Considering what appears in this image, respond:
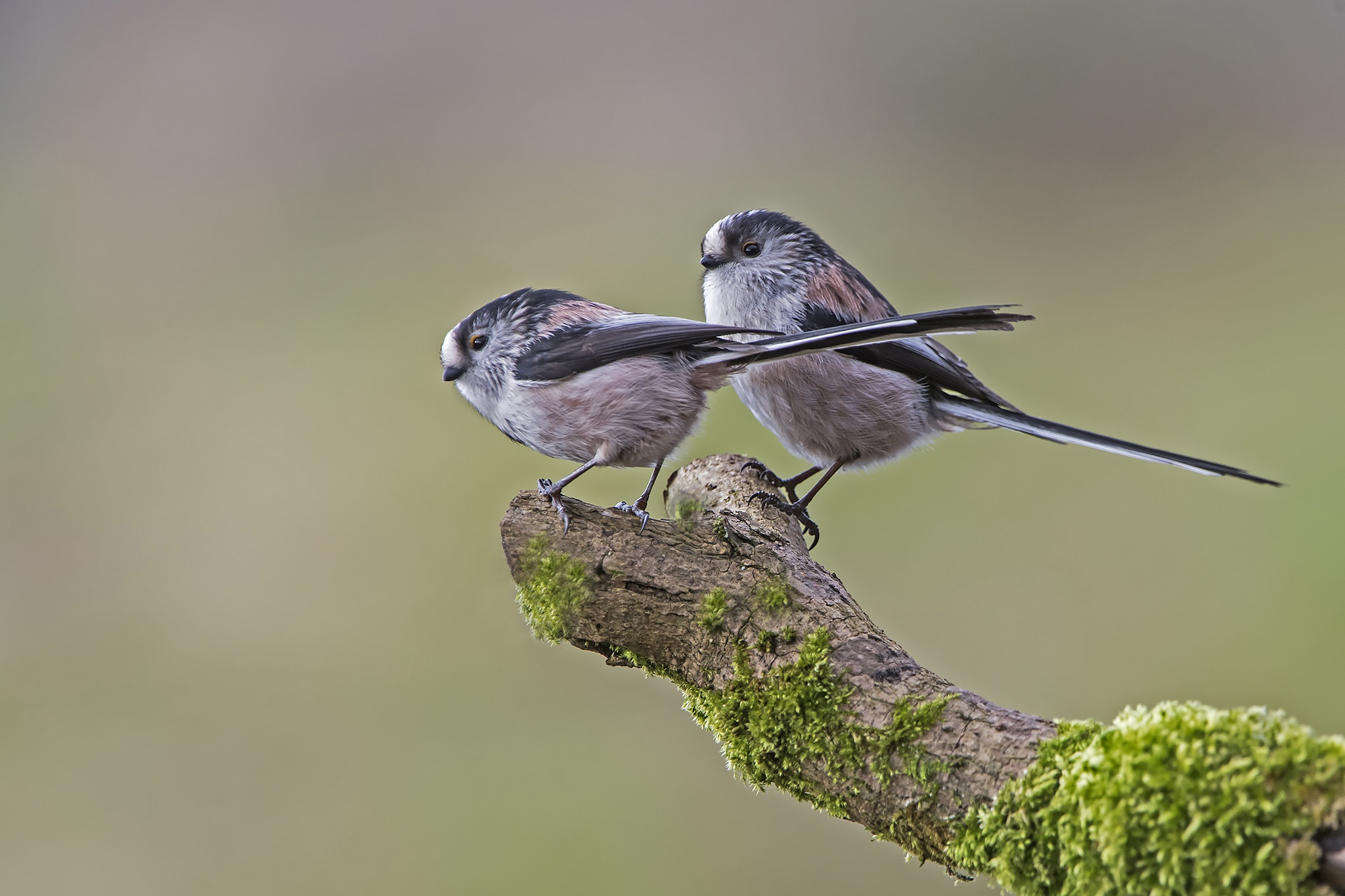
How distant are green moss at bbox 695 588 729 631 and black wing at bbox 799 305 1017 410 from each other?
0.98m

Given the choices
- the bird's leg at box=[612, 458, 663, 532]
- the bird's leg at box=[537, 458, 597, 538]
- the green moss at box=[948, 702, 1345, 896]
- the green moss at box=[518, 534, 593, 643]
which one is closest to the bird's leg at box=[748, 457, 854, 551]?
the bird's leg at box=[612, 458, 663, 532]

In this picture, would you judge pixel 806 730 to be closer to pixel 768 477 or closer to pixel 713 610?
pixel 713 610

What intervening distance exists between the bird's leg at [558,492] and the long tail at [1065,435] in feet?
3.86

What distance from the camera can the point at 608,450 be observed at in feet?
7.32

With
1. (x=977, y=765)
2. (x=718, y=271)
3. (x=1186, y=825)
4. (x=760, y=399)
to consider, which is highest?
(x=718, y=271)

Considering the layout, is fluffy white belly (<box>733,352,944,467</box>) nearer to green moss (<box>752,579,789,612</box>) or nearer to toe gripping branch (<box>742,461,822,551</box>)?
toe gripping branch (<box>742,461,822,551</box>)

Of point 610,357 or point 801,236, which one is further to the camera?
point 801,236

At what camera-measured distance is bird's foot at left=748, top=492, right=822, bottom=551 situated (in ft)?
8.57

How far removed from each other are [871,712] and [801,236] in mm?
1558

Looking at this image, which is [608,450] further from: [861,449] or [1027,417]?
[1027,417]

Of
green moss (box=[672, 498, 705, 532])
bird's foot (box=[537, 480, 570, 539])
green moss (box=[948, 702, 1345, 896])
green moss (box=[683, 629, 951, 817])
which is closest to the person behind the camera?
green moss (box=[948, 702, 1345, 896])

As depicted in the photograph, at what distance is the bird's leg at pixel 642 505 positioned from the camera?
2.06m

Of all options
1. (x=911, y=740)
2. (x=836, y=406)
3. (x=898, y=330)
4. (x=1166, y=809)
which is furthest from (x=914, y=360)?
(x=1166, y=809)

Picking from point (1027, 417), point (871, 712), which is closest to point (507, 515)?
point (871, 712)
